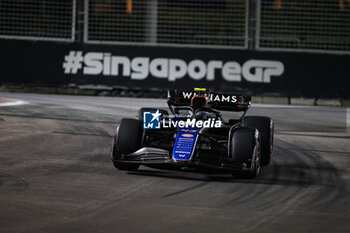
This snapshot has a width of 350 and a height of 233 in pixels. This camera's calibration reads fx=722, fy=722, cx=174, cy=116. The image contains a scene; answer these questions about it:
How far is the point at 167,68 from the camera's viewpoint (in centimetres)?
2055

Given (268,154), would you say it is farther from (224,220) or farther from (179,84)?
(179,84)

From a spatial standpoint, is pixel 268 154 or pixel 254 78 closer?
pixel 268 154

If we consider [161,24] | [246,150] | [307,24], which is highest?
[307,24]

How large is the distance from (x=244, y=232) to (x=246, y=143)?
253 centimetres

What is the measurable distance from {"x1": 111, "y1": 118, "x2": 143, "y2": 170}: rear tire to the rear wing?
97 centimetres

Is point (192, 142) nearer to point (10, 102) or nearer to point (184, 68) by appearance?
point (10, 102)

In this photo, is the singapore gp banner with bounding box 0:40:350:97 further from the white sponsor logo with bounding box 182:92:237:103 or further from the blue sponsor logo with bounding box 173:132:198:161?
the blue sponsor logo with bounding box 173:132:198:161

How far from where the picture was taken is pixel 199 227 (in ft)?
18.2

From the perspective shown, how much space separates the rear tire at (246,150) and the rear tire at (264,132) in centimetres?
93

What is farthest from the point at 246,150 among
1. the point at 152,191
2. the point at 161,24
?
the point at 161,24

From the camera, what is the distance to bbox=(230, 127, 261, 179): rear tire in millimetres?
7812

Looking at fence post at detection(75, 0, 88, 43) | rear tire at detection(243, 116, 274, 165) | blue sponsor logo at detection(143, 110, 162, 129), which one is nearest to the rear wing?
rear tire at detection(243, 116, 274, 165)

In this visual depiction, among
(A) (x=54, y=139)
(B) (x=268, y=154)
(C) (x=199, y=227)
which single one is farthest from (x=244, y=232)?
(A) (x=54, y=139)

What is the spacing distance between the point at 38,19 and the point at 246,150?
46.2 feet
